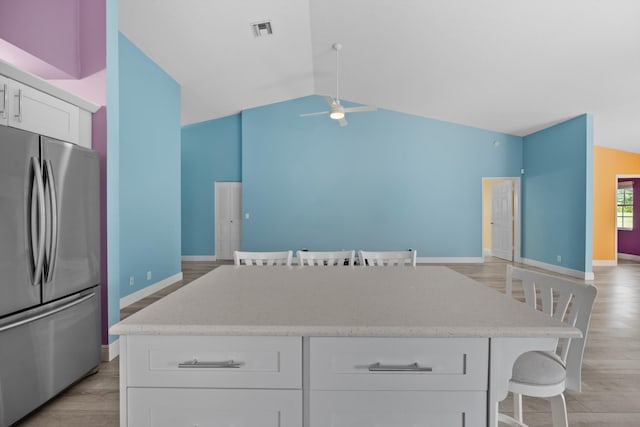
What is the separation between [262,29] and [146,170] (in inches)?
97.5

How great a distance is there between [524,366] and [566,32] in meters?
4.11

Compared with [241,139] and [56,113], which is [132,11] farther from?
[241,139]

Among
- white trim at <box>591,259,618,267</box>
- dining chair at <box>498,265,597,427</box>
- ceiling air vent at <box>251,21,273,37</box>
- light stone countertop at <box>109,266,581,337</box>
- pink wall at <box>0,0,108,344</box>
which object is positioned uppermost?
ceiling air vent at <box>251,21,273,37</box>

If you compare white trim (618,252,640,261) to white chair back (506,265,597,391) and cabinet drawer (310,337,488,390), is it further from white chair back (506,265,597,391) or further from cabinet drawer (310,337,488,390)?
cabinet drawer (310,337,488,390)

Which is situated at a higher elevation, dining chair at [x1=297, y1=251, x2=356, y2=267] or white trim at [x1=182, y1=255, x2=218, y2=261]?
dining chair at [x1=297, y1=251, x2=356, y2=267]

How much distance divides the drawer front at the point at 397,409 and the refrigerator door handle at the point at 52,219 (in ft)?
6.03

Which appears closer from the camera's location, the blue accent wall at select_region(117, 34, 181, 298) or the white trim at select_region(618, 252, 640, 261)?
the blue accent wall at select_region(117, 34, 181, 298)

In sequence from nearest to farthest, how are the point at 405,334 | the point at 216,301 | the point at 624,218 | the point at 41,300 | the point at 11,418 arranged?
the point at 405,334, the point at 216,301, the point at 11,418, the point at 41,300, the point at 624,218

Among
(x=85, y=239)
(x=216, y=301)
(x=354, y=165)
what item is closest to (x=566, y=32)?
(x=354, y=165)

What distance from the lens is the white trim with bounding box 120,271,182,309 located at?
3775mm

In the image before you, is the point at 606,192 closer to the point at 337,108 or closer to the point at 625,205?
the point at 625,205

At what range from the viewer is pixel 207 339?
847 mm

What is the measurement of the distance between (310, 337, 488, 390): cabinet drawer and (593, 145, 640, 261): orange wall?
8.10 metres

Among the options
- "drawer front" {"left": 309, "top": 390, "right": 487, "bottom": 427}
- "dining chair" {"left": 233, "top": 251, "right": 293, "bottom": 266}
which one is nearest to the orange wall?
"dining chair" {"left": 233, "top": 251, "right": 293, "bottom": 266}
